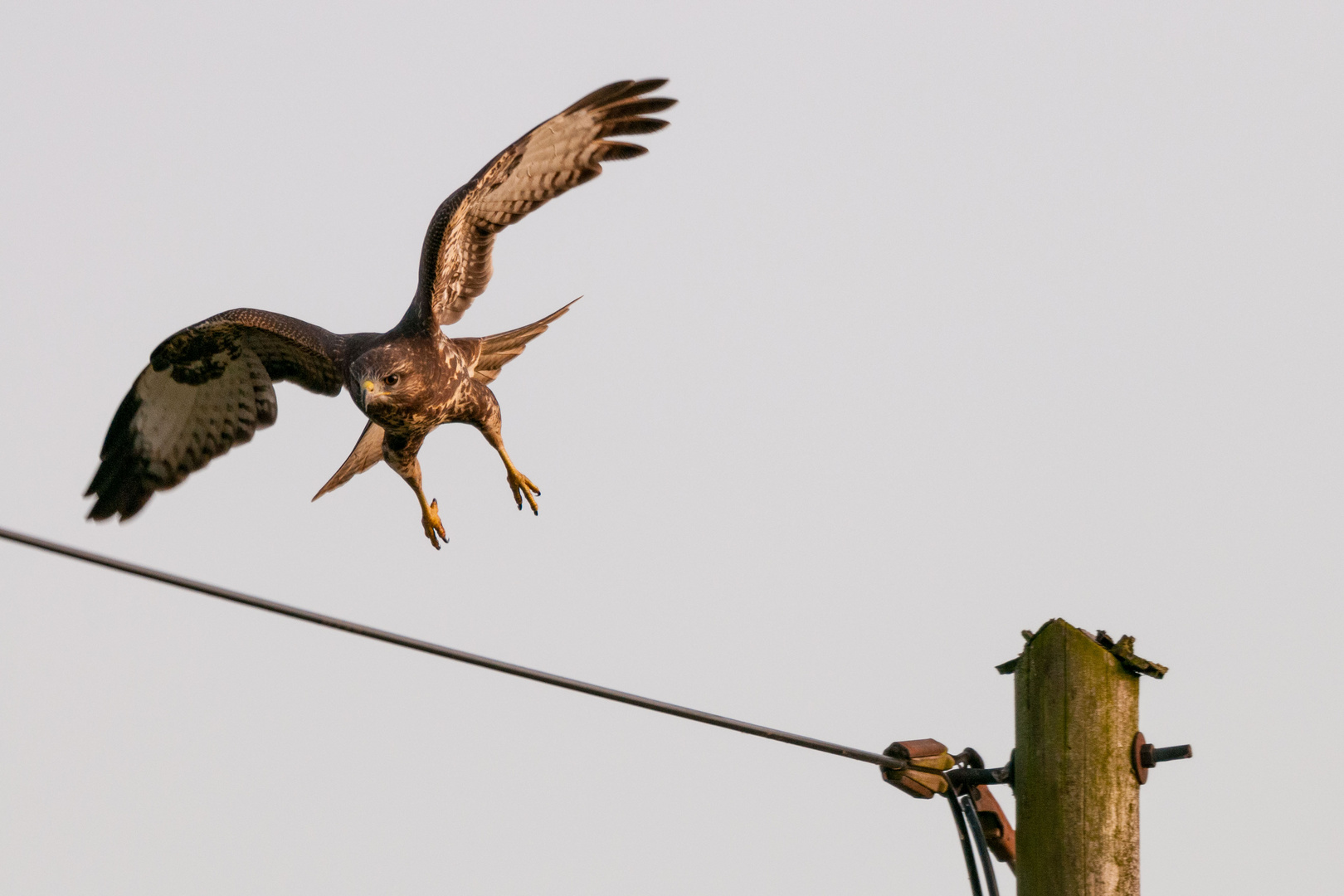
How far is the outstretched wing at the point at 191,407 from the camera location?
8.77m

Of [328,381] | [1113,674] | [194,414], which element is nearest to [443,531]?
[328,381]

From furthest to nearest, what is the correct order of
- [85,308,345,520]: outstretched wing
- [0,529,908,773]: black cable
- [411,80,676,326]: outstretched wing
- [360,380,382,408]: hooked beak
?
[85,308,345,520]: outstretched wing < [411,80,676,326]: outstretched wing < [360,380,382,408]: hooked beak < [0,529,908,773]: black cable

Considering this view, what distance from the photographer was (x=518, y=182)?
25.5 ft

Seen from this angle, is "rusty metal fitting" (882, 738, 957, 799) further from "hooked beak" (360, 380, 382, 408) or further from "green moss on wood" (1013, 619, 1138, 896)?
"hooked beak" (360, 380, 382, 408)

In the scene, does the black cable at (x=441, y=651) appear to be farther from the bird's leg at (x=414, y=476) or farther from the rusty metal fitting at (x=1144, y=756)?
the bird's leg at (x=414, y=476)

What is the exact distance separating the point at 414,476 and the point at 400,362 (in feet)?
2.56

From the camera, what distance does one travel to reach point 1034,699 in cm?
405

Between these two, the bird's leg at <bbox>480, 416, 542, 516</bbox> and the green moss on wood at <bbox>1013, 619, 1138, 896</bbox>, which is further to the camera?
the bird's leg at <bbox>480, 416, 542, 516</bbox>

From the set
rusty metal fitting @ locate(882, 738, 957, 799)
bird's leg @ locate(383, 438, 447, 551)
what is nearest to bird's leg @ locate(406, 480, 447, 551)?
bird's leg @ locate(383, 438, 447, 551)

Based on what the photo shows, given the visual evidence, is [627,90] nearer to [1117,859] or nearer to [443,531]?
[443,531]

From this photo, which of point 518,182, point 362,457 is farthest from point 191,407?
point 518,182

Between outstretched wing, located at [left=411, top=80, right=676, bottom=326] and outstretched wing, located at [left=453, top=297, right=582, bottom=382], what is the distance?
217 mm

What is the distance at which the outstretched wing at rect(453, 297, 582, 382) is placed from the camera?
8227 mm

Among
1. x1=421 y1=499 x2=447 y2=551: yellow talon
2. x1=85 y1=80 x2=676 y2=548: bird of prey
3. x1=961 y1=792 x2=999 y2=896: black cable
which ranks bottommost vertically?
x1=961 y1=792 x2=999 y2=896: black cable
